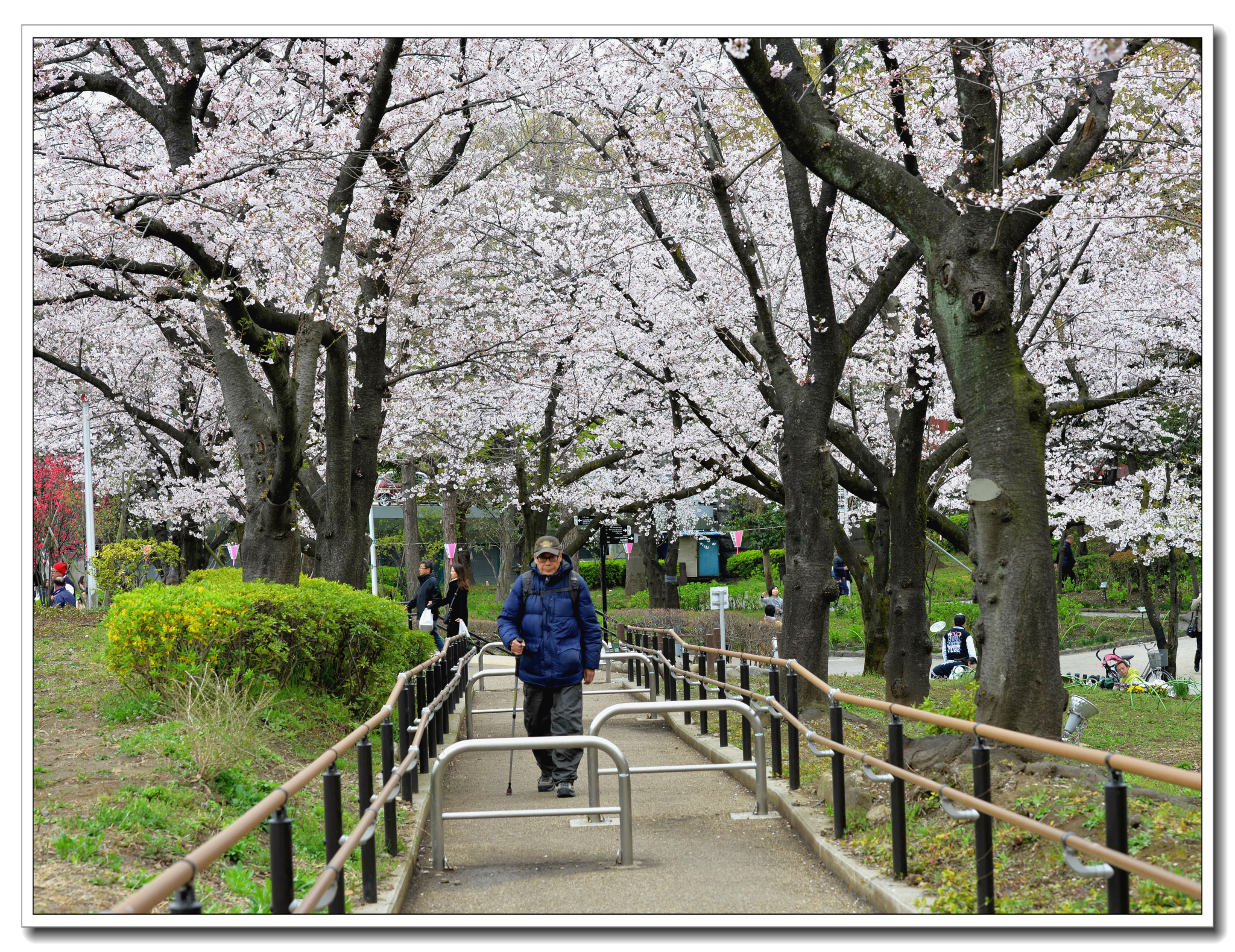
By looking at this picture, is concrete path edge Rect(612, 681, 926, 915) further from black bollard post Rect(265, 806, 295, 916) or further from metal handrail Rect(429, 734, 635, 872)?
black bollard post Rect(265, 806, 295, 916)

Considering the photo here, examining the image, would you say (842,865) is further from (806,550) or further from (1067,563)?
(1067,563)

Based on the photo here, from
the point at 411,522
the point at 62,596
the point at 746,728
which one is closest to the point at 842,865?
the point at 746,728

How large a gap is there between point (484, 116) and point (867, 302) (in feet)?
17.7

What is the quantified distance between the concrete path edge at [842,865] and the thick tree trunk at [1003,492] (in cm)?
136

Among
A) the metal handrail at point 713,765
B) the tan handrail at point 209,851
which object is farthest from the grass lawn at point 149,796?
the metal handrail at point 713,765

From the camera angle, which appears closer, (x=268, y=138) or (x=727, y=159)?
(x=268, y=138)

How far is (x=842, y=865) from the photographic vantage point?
5805 millimetres

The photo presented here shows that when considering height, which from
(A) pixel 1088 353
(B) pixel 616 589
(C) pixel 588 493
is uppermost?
(A) pixel 1088 353

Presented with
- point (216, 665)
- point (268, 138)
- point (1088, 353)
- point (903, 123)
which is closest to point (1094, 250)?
point (1088, 353)

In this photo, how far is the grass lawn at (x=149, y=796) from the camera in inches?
198

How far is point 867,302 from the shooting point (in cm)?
1206

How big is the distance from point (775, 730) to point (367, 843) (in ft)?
12.6

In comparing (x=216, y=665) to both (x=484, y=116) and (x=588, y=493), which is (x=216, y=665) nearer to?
(x=484, y=116)

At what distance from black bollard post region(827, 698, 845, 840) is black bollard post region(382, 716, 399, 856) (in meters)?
2.55
